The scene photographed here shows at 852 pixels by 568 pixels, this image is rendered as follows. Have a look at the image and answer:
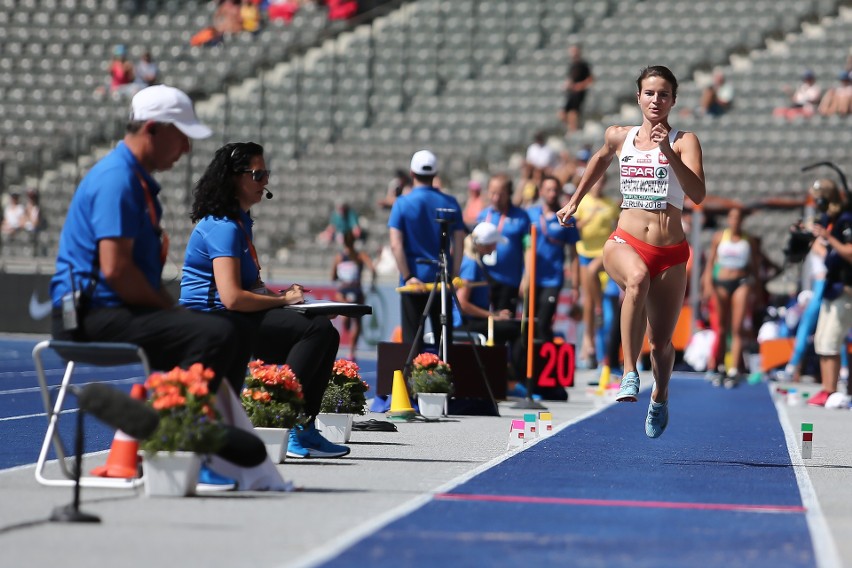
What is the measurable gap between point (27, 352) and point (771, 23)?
16900mm

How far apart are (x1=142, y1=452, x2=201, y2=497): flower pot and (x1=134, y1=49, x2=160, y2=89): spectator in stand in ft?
88.5

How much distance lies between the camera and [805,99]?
2967 centimetres

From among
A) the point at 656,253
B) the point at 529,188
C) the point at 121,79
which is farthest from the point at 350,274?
the point at 656,253

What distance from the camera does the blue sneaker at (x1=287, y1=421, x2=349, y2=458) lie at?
9.25m

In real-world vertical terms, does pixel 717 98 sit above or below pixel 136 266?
above

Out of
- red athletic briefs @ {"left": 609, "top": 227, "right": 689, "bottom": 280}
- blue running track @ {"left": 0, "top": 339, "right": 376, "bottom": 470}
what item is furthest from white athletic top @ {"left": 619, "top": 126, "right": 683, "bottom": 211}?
blue running track @ {"left": 0, "top": 339, "right": 376, "bottom": 470}

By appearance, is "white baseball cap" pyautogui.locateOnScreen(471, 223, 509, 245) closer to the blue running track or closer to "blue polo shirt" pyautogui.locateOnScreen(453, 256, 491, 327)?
"blue polo shirt" pyautogui.locateOnScreen(453, 256, 491, 327)

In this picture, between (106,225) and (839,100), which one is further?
(839,100)

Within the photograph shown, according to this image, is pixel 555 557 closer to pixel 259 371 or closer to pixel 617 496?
pixel 617 496

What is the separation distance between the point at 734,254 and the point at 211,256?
11.7 metres

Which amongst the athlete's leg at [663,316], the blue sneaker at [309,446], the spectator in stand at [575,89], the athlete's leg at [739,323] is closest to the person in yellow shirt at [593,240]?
the athlete's leg at [739,323]

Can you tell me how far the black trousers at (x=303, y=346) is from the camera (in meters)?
9.16

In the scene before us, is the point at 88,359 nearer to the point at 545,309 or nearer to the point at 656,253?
the point at 656,253

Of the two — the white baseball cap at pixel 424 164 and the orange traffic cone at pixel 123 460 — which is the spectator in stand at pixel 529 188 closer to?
the white baseball cap at pixel 424 164
